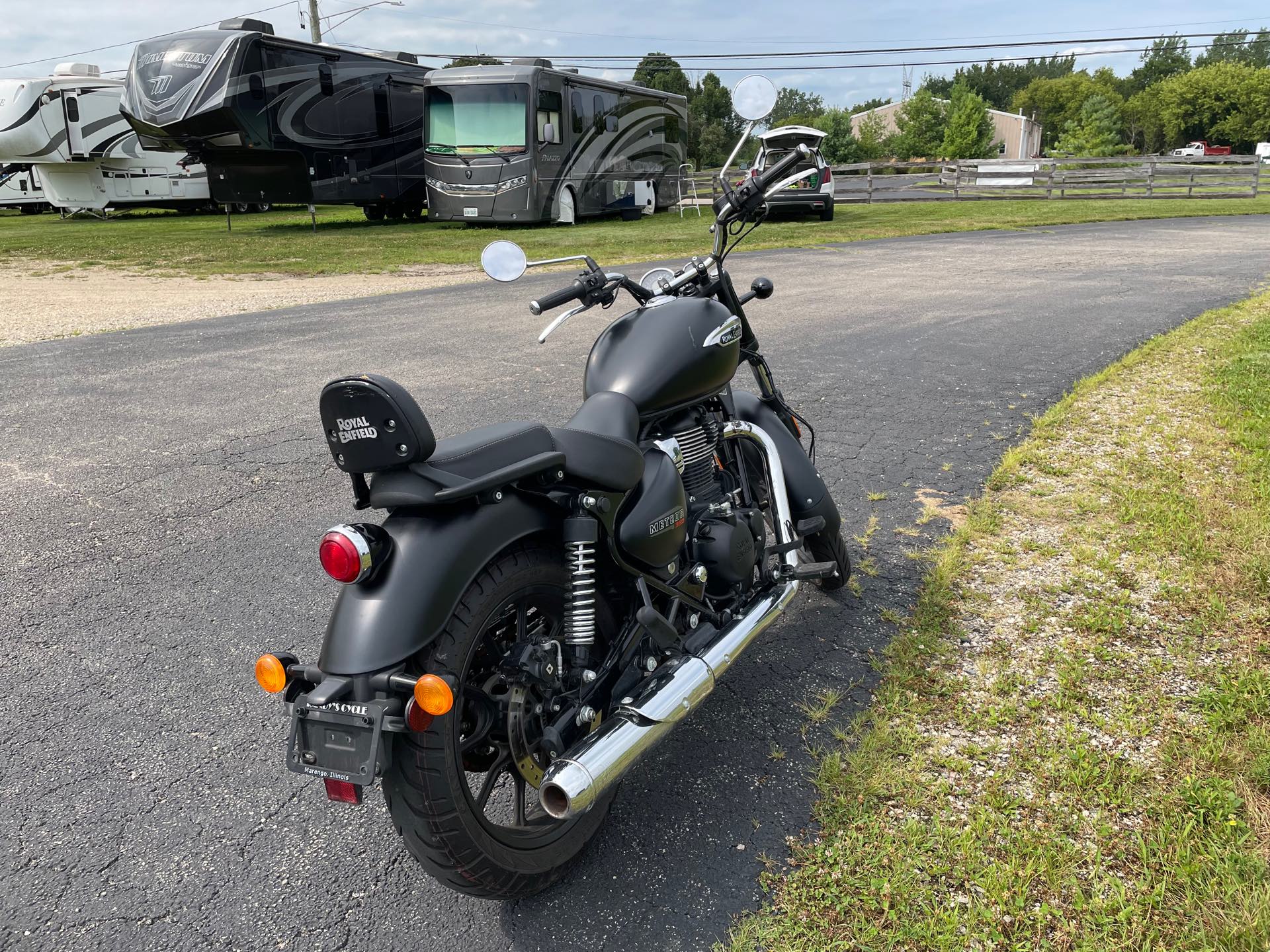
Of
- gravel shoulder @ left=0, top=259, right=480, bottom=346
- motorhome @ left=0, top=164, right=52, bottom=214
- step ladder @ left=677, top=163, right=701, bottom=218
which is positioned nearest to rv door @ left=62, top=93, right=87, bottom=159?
motorhome @ left=0, top=164, right=52, bottom=214

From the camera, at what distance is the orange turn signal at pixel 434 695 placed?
1.87 m

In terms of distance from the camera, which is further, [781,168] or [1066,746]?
[781,168]

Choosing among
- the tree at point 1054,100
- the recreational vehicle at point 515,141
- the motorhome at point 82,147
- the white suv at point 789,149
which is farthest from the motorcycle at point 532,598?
the tree at point 1054,100

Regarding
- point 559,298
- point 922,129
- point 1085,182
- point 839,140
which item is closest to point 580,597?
point 559,298

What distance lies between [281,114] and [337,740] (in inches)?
830

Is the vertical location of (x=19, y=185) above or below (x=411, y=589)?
above

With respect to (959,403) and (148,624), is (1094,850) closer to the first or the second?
(148,624)

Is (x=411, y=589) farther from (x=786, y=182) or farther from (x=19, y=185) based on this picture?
(x=19, y=185)

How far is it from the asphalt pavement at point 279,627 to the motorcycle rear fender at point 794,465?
1.63 ft

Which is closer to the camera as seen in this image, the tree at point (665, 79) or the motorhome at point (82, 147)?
the motorhome at point (82, 147)

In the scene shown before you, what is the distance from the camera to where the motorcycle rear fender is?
11.5ft

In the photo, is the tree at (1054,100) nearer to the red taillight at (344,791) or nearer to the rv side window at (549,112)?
the rv side window at (549,112)

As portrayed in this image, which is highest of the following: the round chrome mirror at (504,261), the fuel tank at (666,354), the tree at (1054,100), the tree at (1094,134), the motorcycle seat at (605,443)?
the tree at (1054,100)

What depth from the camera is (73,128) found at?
2517 centimetres
